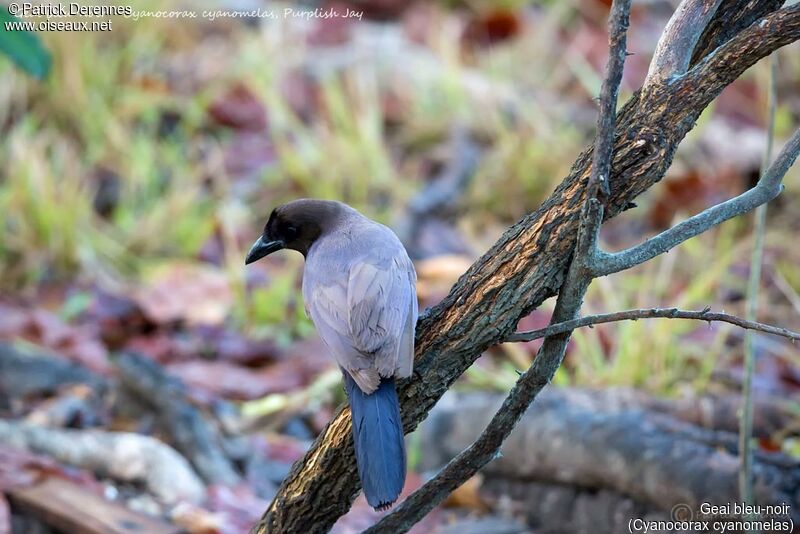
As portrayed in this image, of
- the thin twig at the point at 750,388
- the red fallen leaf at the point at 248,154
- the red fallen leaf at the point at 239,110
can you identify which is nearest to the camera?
the thin twig at the point at 750,388

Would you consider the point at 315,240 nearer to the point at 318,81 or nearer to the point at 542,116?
the point at 542,116

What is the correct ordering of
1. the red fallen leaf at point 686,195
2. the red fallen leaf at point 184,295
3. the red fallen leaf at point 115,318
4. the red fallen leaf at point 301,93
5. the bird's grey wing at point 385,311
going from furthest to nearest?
the red fallen leaf at point 301,93, the red fallen leaf at point 686,195, the red fallen leaf at point 184,295, the red fallen leaf at point 115,318, the bird's grey wing at point 385,311

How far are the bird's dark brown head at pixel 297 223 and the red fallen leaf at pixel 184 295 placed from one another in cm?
207

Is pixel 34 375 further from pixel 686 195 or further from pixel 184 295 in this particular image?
pixel 686 195

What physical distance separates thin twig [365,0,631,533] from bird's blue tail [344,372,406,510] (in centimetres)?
15

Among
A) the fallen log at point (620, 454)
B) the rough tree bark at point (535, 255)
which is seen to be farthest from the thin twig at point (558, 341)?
the fallen log at point (620, 454)

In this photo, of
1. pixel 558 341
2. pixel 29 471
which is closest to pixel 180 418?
pixel 29 471

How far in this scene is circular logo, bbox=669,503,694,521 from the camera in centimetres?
289

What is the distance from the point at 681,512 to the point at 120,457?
1669 millimetres

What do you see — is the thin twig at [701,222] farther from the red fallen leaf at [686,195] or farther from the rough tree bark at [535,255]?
the red fallen leaf at [686,195]

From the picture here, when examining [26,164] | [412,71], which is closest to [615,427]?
[26,164]

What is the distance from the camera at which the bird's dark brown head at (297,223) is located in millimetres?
2629

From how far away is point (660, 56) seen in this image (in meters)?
1.90

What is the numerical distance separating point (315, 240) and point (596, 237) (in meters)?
1.01
